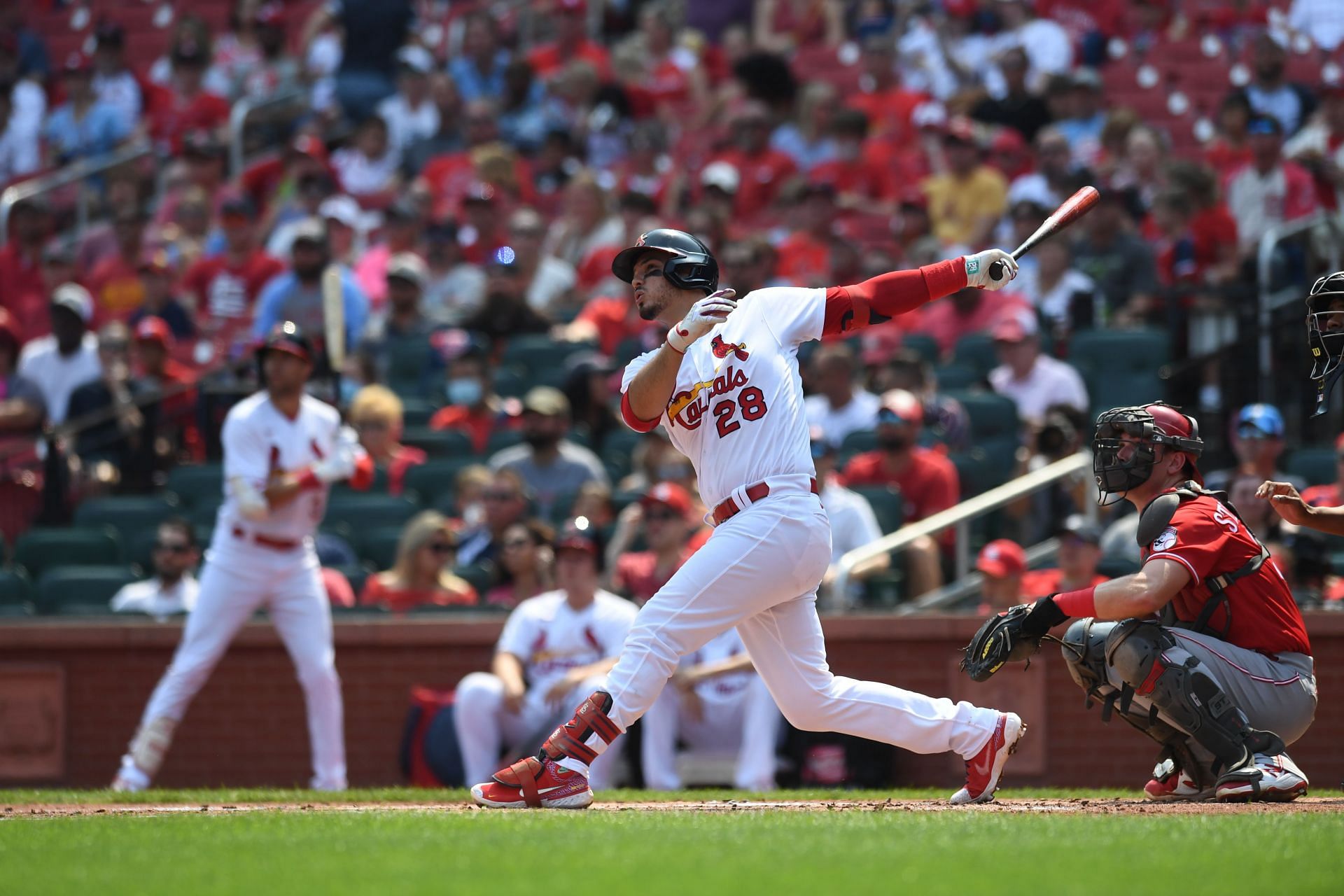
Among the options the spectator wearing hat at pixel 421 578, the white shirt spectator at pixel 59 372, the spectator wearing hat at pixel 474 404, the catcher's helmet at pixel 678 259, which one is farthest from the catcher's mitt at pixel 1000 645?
the white shirt spectator at pixel 59 372

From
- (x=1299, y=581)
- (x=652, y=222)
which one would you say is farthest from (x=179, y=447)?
(x=1299, y=581)

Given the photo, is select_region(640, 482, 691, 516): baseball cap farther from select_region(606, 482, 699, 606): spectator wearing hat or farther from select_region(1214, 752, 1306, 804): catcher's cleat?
select_region(1214, 752, 1306, 804): catcher's cleat

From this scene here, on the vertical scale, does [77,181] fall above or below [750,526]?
above

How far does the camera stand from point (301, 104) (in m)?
17.8

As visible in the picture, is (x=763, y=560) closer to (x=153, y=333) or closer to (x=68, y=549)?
(x=68, y=549)

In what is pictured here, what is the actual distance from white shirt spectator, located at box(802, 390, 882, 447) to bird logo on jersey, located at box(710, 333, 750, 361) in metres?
5.08

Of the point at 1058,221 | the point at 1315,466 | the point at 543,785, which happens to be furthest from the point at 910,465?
the point at 543,785

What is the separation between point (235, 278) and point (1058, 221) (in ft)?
31.0

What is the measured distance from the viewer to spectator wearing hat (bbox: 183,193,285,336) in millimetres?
14117

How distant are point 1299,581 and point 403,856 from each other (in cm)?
546

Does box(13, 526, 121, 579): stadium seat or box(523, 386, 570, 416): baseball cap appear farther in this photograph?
box(13, 526, 121, 579): stadium seat

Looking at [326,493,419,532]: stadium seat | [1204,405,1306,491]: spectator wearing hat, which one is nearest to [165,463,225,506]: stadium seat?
[326,493,419,532]: stadium seat

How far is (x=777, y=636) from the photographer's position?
580cm

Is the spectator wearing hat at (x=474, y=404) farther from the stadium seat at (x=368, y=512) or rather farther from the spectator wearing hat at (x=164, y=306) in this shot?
the spectator wearing hat at (x=164, y=306)
